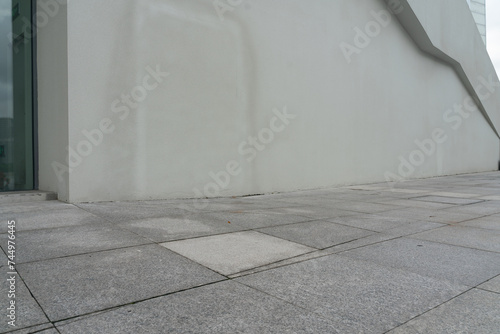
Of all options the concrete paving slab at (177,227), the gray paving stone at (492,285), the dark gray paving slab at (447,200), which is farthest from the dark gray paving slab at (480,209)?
the concrete paving slab at (177,227)

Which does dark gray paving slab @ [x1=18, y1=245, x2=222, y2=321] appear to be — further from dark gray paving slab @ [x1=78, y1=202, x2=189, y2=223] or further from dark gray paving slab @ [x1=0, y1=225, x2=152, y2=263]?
dark gray paving slab @ [x1=78, y1=202, x2=189, y2=223]

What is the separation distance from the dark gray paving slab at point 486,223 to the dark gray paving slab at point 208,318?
161 inches

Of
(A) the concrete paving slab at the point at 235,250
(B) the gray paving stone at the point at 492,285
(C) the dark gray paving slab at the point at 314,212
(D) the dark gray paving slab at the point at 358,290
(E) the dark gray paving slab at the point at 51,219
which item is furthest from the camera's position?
(C) the dark gray paving slab at the point at 314,212

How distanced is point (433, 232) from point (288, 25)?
6.79 meters

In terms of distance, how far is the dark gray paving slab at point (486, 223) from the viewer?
205 inches

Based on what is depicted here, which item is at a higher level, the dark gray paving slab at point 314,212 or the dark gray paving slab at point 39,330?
the dark gray paving slab at point 314,212

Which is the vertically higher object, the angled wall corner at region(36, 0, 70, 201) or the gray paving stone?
the angled wall corner at region(36, 0, 70, 201)

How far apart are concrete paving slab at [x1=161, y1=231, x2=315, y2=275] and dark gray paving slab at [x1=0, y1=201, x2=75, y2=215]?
3.02 metres

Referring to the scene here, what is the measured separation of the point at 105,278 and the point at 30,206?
4.06 m

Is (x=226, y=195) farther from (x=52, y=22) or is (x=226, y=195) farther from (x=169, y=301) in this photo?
(x=169, y=301)

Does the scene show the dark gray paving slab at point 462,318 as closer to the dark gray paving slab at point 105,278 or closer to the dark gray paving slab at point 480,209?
the dark gray paving slab at point 105,278

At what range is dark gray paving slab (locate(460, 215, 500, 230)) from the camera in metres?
5.20

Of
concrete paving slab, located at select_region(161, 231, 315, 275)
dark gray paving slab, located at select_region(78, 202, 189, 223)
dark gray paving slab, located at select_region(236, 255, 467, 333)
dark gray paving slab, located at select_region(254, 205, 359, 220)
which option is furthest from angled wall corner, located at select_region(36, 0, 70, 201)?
dark gray paving slab, located at select_region(236, 255, 467, 333)

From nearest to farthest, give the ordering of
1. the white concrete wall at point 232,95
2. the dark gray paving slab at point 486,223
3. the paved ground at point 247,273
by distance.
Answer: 1. the paved ground at point 247,273
2. the dark gray paving slab at point 486,223
3. the white concrete wall at point 232,95
